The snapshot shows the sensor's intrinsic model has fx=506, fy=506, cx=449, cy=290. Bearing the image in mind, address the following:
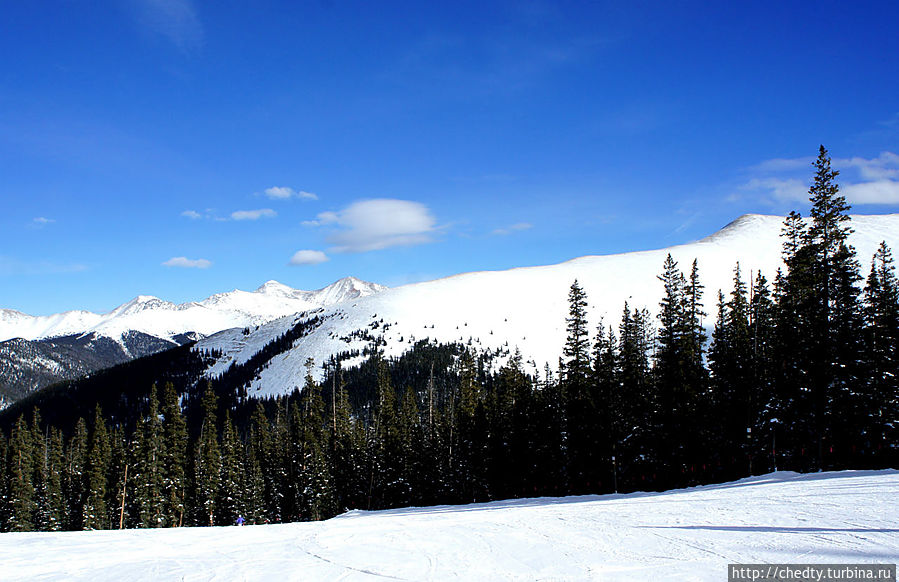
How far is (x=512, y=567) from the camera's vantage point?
8.07 meters

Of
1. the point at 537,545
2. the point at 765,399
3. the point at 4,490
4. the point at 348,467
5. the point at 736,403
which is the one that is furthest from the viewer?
the point at 4,490

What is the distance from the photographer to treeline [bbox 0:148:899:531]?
2762 centimetres

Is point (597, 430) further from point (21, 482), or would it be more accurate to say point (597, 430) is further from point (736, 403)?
point (21, 482)

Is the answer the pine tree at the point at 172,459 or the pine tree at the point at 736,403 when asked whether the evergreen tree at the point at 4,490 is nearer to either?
the pine tree at the point at 172,459

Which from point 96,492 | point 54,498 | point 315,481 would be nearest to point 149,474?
point 96,492

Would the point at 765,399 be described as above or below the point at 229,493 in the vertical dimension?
above

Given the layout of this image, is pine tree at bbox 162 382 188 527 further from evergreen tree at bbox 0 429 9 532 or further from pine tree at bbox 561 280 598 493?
pine tree at bbox 561 280 598 493

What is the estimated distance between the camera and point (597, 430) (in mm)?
37188

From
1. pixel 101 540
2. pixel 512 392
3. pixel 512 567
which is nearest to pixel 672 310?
pixel 512 392

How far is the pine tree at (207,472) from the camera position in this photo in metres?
54.9

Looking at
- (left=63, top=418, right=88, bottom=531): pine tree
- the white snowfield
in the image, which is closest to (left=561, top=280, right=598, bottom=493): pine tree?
the white snowfield

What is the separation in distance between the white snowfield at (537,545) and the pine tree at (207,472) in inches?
1822

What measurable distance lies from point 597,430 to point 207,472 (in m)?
42.6

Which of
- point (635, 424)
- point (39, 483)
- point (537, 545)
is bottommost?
point (39, 483)
